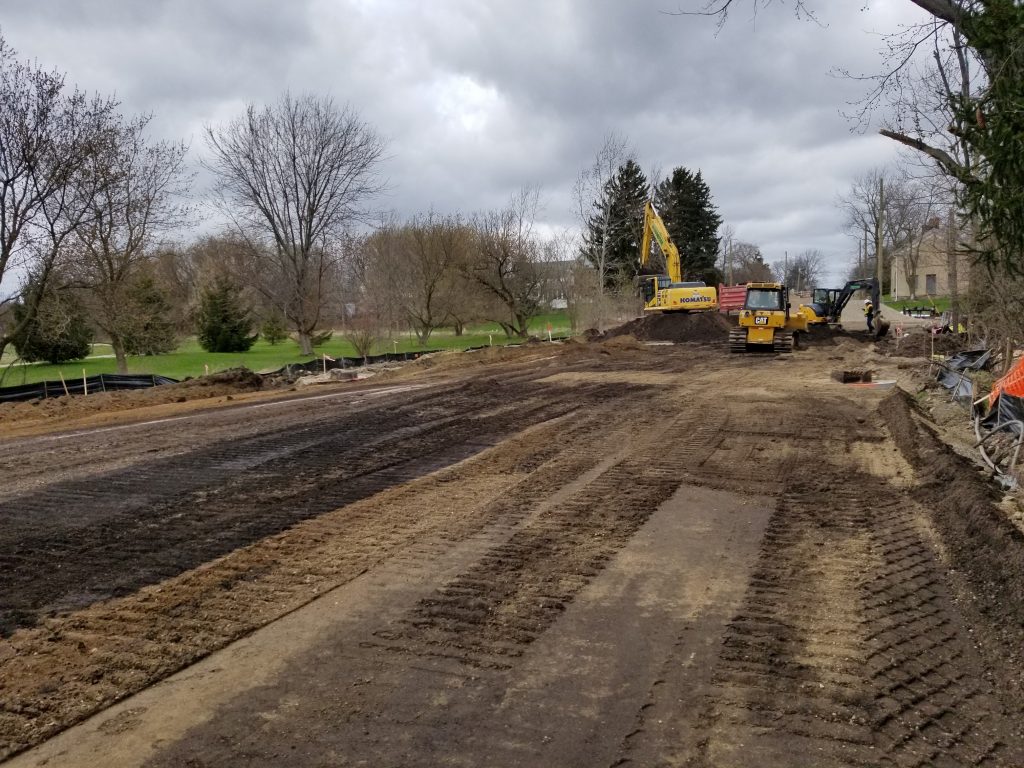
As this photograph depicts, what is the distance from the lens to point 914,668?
12.4ft

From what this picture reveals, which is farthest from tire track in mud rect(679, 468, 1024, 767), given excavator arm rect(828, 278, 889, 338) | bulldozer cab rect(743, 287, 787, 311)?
excavator arm rect(828, 278, 889, 338)

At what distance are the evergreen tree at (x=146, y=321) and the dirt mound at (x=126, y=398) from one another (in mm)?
6419

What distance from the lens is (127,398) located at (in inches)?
712

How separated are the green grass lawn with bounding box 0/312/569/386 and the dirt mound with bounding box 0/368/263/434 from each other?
178 inches

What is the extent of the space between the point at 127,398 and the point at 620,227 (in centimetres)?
3840

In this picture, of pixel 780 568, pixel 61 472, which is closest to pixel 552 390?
pixel 61 472

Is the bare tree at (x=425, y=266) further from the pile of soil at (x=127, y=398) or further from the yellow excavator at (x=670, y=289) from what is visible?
the pile of soil at (x=127, y=398)

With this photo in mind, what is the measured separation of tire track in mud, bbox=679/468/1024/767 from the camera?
311 cm

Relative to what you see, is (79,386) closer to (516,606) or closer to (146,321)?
(146,321)

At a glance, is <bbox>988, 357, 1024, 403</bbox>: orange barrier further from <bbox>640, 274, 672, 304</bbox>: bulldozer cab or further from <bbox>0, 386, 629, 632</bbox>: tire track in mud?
<bbox>640, 274, 672, 304</bbox>: bulldozer cab

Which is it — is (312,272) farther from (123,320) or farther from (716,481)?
(716,481)

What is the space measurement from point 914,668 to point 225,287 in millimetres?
45859

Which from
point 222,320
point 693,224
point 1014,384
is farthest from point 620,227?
point 1014,384

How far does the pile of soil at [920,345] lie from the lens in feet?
76.2
